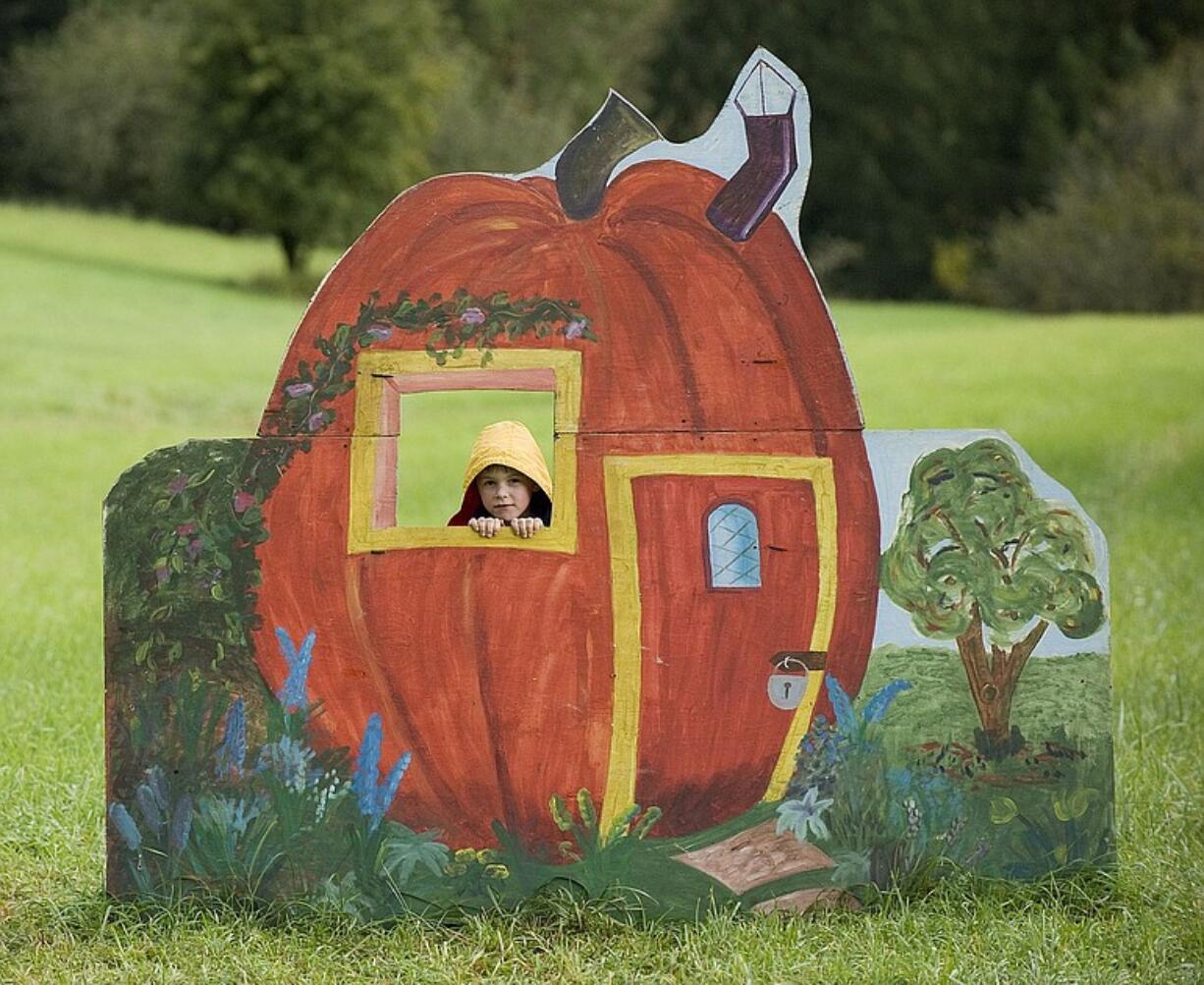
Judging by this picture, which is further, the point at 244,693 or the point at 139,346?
the point at 139,346

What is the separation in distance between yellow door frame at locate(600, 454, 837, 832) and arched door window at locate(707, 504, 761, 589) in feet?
0.30

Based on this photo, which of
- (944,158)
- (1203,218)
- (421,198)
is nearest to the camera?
(421,198)

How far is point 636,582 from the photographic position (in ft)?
12.0

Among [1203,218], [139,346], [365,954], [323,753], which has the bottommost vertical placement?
[365,954]

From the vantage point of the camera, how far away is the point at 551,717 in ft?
11.9

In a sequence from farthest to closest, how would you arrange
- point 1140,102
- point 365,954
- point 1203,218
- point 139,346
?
point 1140,102 < point 1203,218 < point 139,346 < point 365,954

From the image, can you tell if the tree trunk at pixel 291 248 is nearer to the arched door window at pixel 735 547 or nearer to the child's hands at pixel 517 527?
the child's hands at pixel 517 527

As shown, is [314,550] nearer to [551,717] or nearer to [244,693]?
[244,693]

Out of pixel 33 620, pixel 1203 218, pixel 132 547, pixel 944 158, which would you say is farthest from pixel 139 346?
pixel 944 158

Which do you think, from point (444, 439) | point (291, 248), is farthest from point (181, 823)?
point (291, 248)

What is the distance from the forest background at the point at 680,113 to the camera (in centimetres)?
3155

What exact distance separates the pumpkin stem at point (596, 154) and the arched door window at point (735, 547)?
76cm

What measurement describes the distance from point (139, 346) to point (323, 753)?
16220mm

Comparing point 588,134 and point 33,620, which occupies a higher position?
point 588,134
